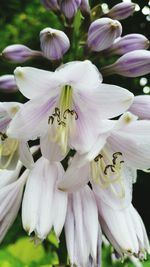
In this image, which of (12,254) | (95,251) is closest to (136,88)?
(12,254)

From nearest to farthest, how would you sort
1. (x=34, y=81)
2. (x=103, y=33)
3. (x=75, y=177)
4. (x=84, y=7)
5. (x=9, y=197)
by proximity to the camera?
(x=34, y=81)
(x=75, y=177)
(x=103, y=33)
(x=9, y=197)
(x=84, y=7)

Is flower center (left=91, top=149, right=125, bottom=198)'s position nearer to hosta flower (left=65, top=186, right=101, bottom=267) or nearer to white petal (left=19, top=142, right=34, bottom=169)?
hosta flower (left=65, top=186, right=101, bottom=267)

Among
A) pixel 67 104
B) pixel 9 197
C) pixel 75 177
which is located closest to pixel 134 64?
pixel 67 104

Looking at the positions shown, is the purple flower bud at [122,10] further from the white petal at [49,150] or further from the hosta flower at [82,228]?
the hosta flower at [82,228]

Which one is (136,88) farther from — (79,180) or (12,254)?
(79,180)

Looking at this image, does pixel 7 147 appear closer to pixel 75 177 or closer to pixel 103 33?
pixel 75 177

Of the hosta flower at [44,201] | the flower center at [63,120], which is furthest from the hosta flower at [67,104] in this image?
the hosta flower at [44,201]

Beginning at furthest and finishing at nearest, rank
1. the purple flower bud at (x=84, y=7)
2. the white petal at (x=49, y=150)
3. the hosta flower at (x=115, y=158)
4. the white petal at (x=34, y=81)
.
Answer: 1. the purple flower bud at (x=84, y=7)
2. the white petal at (x=49, y=150)
3. the hosta flower at (x=115, y=158)
4. the white petal at (x=34, y=81)
